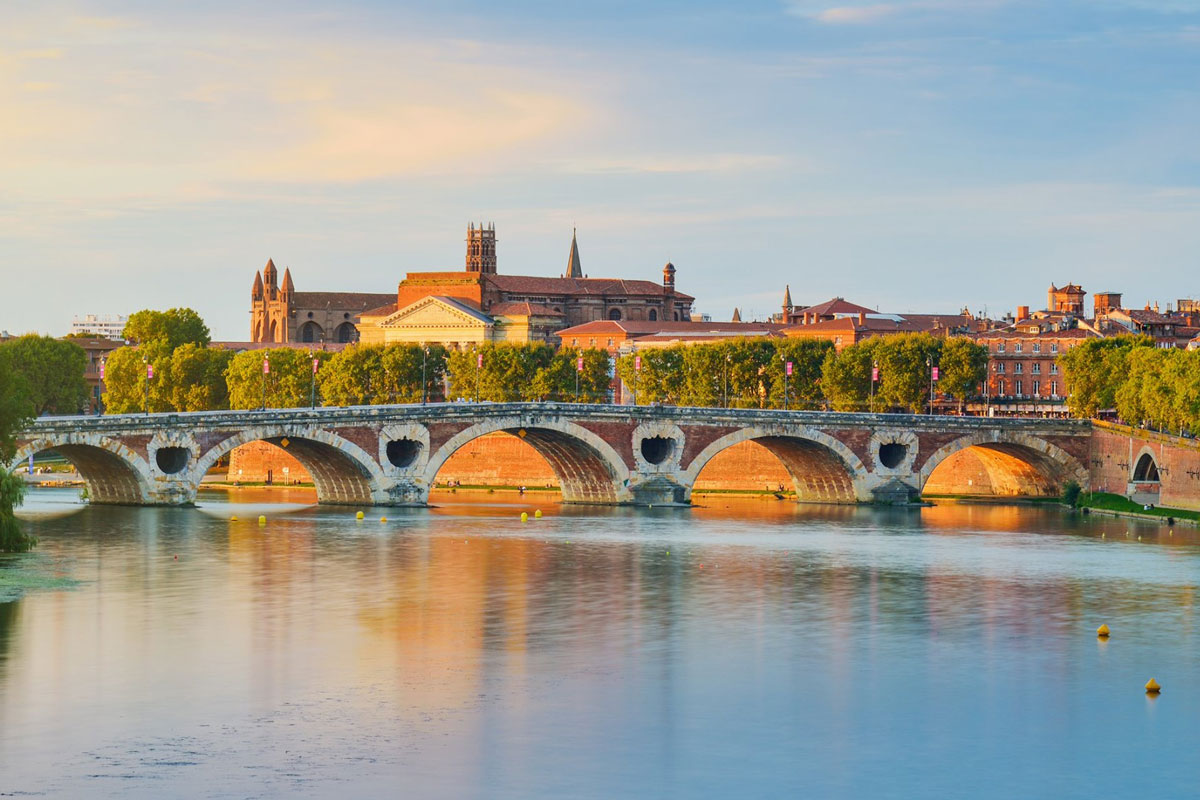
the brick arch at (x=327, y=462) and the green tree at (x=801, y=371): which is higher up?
the green tree at (x=801, y=371)

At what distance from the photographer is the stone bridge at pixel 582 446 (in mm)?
87875

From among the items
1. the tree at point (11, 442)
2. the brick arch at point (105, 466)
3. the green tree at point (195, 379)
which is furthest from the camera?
the green tree at point (195, 379)

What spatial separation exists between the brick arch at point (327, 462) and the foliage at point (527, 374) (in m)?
41.0

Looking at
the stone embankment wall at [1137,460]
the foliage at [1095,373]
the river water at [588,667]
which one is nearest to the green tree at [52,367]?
the river water at [588,667]

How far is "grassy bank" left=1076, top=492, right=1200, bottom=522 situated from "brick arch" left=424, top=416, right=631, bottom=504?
24.3 metres

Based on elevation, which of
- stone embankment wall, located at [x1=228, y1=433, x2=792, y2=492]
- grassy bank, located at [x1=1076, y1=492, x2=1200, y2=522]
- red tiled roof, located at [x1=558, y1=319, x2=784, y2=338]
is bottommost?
grassy bank, located at [x1=1076, y1=492, x2=1200, y2=522]

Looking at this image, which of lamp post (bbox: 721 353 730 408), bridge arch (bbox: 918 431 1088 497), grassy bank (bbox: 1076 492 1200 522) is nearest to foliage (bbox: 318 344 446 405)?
lamp post (bbox: 721 353 730 408)

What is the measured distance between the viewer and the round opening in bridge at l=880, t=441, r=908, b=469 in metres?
107

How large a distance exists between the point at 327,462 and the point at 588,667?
51.3 meters

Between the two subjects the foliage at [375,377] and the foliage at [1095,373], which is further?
the foliage at [375,377]

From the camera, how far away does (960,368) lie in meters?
132

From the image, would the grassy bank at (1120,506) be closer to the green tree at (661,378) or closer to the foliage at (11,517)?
the green tree at (661,378)

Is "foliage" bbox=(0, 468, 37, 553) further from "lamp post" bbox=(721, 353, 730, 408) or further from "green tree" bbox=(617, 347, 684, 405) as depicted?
"green tree" bbox=(617, 347, 684, 405)

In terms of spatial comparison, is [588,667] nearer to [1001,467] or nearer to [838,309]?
[1001,467]
